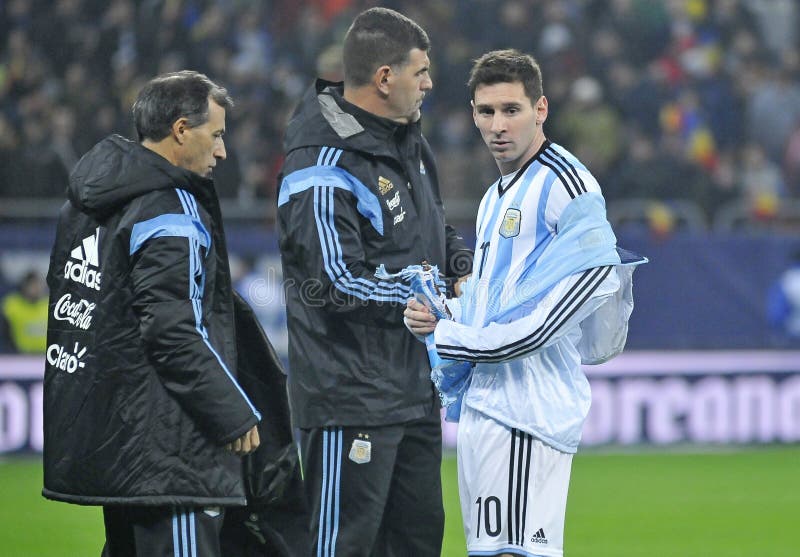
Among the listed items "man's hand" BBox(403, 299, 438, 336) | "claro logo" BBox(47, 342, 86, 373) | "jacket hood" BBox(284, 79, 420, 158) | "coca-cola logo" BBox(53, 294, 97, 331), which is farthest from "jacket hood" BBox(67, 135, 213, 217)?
"man's hand" BBox(403, 299, 438, 336)

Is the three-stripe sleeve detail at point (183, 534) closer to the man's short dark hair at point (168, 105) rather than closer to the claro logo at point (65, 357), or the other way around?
the claro logo at point (65, 357)

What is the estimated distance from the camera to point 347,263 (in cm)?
491

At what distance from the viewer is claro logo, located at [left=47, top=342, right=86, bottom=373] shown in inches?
171

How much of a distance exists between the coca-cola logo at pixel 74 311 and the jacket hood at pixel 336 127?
3.88 ft

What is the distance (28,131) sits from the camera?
13.6m

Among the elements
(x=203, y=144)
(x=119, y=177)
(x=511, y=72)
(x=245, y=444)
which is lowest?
(x=245, y=444)

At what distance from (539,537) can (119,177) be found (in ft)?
6.39

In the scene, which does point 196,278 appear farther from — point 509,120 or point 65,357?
point 509,120

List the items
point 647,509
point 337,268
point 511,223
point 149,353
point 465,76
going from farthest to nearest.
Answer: point 465,76 < point 647,509 < point 337,268 < point 511,223 < point 149,353

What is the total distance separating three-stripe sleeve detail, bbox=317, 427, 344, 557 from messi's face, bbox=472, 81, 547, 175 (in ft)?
4.39

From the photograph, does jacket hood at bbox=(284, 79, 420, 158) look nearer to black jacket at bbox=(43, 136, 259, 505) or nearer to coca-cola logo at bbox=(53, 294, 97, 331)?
black jacket at bbox=(43, 136, 259, 505)

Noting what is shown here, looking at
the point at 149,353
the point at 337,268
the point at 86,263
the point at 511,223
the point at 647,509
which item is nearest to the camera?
the point at 149,353

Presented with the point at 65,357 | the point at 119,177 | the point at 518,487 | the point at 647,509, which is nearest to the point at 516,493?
the point at 518,487

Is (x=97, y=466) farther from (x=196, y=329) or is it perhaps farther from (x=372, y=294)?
(x=372, y=294)
